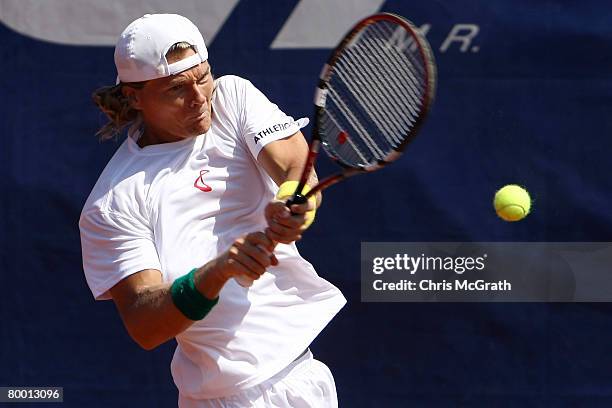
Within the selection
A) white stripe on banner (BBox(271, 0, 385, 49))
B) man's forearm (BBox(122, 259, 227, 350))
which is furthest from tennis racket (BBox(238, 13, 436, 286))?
white stripe on banner (BBox(271, 0, 385, 49))

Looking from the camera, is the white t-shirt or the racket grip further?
the white t-shirt

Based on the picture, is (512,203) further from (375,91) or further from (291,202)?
(291,202)

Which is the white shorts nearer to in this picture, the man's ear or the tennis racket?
A: the tennis racket

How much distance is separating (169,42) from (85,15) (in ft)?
4.27

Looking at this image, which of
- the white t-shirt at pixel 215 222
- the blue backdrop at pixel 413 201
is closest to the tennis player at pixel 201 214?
the white t-shirt at pixel 215 222

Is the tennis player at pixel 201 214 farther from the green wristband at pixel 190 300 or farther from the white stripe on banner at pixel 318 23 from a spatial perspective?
the white stripe on banner at pixel 318 23

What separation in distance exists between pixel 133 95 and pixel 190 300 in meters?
0.56

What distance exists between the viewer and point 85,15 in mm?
3742

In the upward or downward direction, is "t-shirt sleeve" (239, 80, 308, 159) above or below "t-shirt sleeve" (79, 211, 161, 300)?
above

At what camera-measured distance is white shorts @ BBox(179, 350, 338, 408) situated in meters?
2.62

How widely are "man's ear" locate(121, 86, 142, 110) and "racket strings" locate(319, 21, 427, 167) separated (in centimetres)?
42

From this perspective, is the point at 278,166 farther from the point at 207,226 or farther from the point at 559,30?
the point at 559,30

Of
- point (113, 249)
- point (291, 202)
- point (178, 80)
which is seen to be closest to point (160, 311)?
point (113, 249)

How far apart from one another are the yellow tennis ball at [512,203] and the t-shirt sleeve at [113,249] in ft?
4.88
